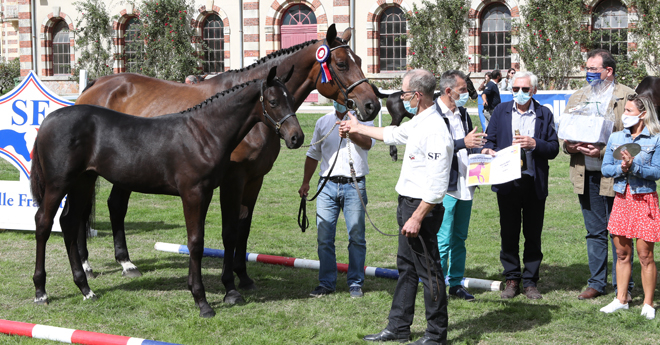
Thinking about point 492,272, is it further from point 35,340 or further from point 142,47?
point 142,47

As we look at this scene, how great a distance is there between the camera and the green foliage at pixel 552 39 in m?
22.1

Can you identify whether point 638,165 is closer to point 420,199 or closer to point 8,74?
point 420,199

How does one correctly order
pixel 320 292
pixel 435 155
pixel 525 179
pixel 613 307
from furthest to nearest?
1. pixel 320 292
2. pixel 525 179
3. pixel 613 307
4. pixel 435 155

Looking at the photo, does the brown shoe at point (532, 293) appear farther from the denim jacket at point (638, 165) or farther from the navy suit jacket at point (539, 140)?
the denim jacket at point (638, 165)

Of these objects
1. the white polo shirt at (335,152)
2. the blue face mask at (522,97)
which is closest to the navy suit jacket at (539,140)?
the blue face mask at (522,97)

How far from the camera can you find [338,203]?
237 inches

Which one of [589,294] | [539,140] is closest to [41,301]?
[539,140]

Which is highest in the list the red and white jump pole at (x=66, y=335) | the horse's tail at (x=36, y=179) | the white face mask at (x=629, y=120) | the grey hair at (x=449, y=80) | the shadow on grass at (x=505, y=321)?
the grey hair at (x=449, y=80)

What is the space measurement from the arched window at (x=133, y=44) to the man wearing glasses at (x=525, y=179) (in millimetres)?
23807

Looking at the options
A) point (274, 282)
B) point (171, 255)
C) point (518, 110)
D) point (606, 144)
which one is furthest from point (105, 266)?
point (606, 144)

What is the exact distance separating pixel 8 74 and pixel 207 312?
30.6m

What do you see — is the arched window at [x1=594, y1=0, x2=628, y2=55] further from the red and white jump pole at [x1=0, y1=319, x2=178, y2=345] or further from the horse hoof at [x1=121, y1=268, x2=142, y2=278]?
the red and white jump pole at [x1=0, y1=319, x2=178, y2=345]

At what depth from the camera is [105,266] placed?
7184 millimetres

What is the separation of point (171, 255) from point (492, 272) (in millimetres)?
3775
